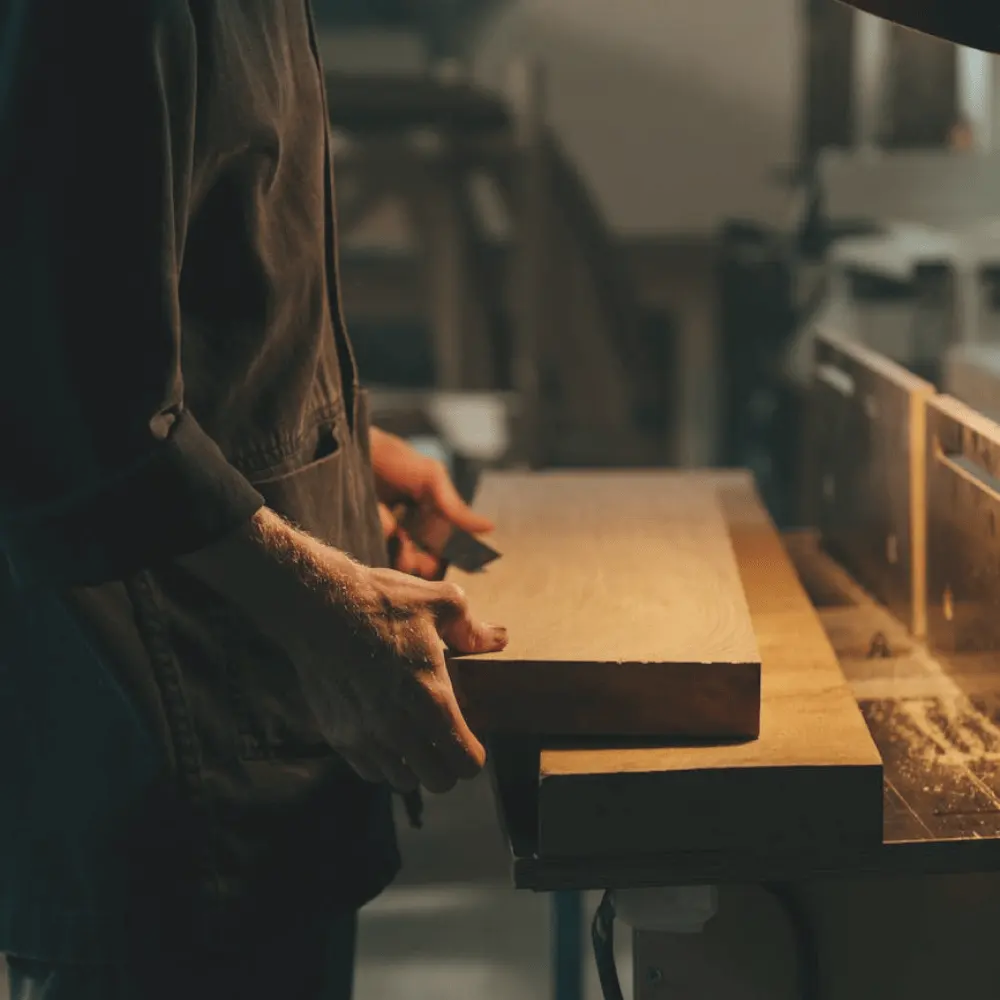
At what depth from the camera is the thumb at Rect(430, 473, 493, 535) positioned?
4.18 feet

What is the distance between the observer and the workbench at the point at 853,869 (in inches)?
34.1

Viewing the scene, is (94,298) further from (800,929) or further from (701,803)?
(800,929)

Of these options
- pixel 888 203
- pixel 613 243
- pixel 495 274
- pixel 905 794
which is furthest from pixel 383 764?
pixel 613 243

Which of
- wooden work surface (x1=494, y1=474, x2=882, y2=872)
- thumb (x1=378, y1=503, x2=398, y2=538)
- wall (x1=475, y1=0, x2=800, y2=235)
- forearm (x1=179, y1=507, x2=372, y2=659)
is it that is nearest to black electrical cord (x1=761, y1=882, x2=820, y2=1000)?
wooden work surface (x1=494, y1=474, x2=882, y2=872)

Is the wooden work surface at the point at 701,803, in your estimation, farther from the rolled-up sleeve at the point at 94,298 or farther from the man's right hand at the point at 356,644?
the rolled-up sleeve at the point at 94,298

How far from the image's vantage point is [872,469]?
1.42 metres

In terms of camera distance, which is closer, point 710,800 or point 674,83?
point 710,800

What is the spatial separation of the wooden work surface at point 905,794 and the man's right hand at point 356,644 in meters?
0.10

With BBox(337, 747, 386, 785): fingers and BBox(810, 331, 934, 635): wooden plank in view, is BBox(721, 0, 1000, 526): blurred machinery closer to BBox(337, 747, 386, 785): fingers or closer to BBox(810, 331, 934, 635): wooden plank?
BBox(810, 331, 934, 635): wooden plank

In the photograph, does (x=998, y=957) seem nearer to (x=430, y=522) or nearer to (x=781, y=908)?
(x=781, y=908)

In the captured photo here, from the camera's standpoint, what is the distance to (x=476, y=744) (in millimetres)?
865

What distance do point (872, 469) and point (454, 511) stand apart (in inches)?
17.0

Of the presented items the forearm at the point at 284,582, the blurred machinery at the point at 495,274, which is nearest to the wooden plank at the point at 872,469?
the forearm at the point at 284,582

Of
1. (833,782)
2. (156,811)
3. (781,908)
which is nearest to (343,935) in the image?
(156,811)
